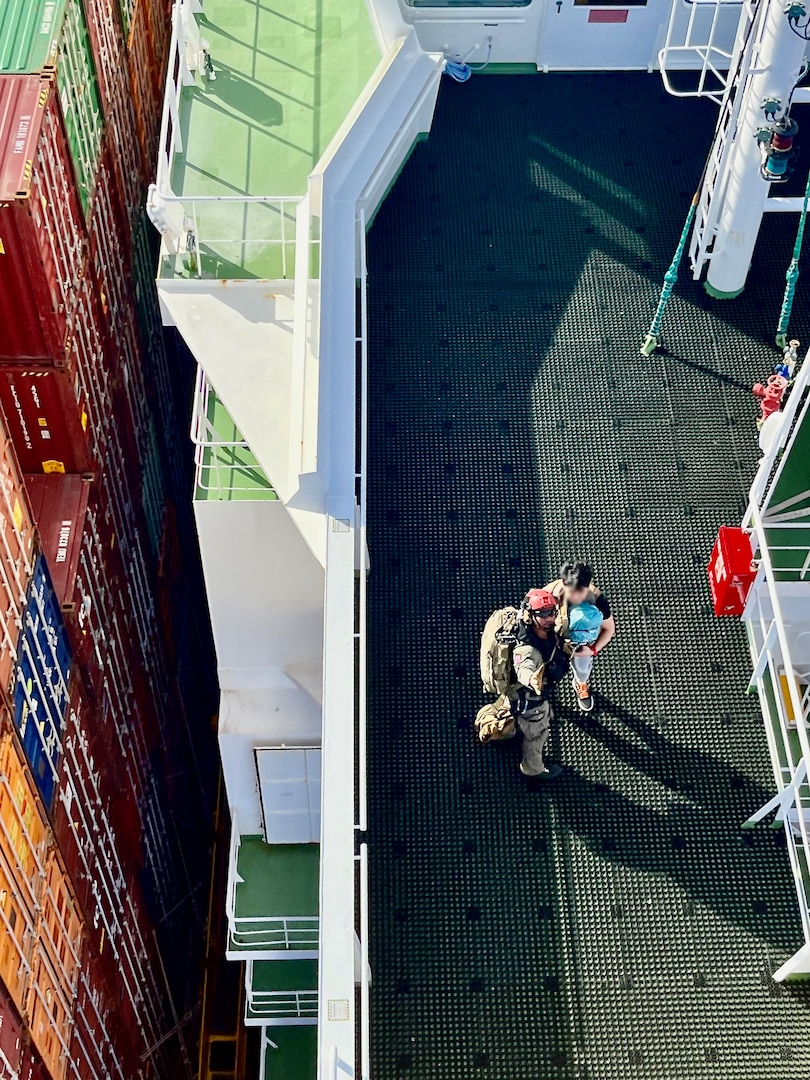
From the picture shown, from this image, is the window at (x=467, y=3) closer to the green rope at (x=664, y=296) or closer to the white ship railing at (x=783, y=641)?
the green rope at (x=664, y=296)

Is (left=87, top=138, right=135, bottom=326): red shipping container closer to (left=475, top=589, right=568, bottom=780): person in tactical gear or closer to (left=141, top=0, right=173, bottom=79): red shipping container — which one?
(left=141, top=0, right=173, bottom=79): red shipping container

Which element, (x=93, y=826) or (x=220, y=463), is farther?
(x=93, y=826)

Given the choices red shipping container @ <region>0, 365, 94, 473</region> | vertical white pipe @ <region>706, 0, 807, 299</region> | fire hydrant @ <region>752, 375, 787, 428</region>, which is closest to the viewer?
vertical white pipe @ <region>706, 0, 807, 299</region>

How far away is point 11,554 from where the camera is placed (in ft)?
45.0

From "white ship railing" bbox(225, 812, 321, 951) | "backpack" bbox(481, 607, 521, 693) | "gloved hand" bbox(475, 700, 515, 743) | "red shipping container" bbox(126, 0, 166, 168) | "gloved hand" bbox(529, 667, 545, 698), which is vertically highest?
"red shipping container" bbox(126, 0, 166, 168)

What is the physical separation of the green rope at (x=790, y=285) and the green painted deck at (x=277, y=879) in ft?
27.9

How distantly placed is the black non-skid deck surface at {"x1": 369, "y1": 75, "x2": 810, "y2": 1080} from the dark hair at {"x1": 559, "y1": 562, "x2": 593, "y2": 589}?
2.15 meters

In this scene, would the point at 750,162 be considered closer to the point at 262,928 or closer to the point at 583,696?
the point at 583,696

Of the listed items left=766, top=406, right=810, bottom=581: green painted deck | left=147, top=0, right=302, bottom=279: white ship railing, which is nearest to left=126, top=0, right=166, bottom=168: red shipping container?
left=147, top=0, right=302, bottom=279: white ship railing

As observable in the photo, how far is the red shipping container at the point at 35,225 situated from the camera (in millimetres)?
14102

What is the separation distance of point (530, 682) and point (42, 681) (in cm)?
655

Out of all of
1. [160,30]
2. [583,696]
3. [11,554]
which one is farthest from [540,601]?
[160,30]

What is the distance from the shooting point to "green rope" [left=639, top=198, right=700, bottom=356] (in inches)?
582

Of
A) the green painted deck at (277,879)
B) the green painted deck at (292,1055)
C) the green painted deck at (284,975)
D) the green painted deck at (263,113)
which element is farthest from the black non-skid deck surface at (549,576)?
the green painted deck at (292,1055)
